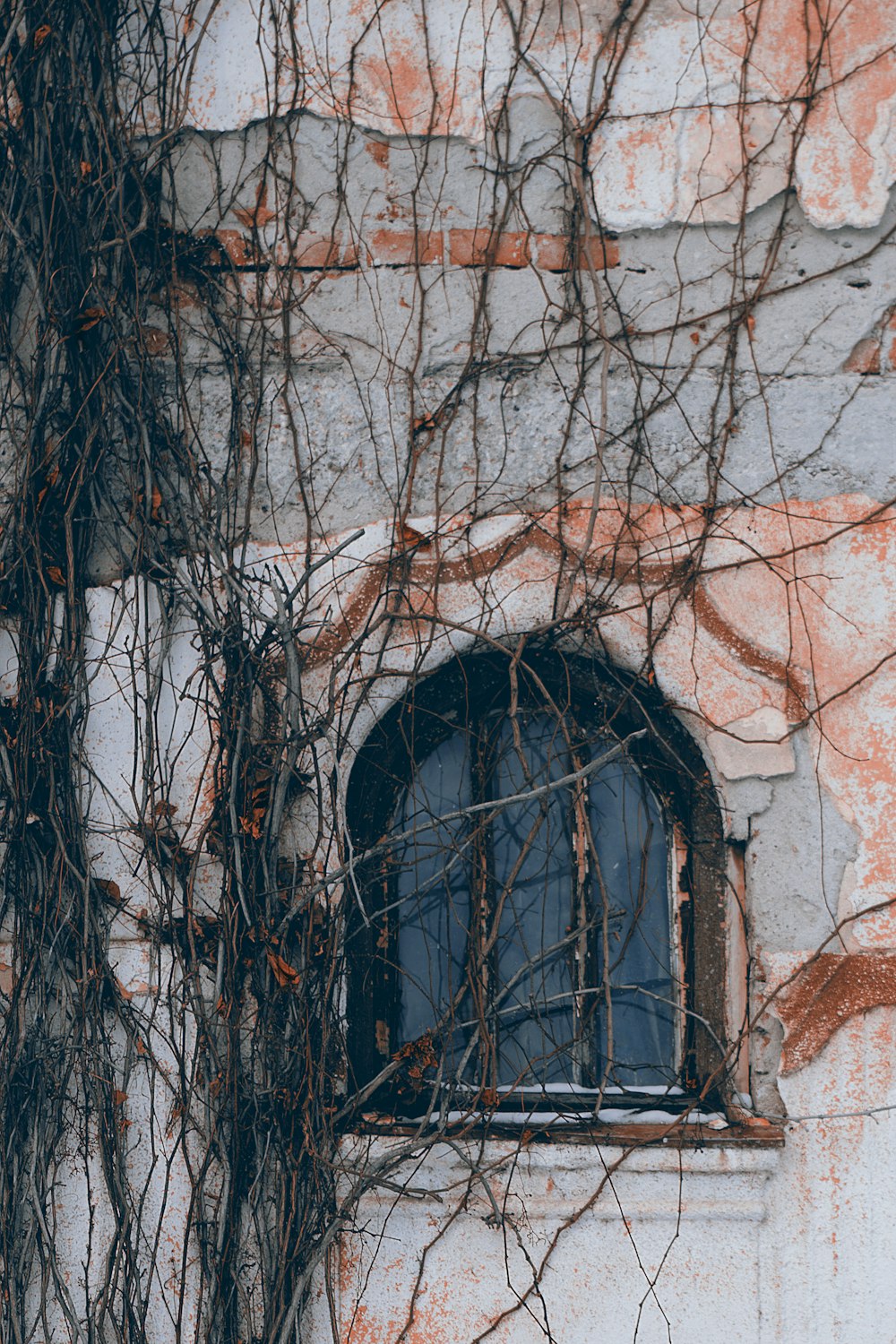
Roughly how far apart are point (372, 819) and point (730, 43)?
2.16 metres

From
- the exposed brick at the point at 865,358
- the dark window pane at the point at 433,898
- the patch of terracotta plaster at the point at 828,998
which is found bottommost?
the patch of terracotta plaster at the point at 828,998

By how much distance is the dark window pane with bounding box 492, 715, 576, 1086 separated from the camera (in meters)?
2.68

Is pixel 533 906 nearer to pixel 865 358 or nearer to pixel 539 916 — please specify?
pixel 539 916

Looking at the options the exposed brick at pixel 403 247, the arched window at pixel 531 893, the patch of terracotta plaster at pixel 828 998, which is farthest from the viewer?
the exposed brick at pixel 403 247

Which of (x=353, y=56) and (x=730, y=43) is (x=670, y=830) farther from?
(x=353, y=56)

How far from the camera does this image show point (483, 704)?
9.16ft

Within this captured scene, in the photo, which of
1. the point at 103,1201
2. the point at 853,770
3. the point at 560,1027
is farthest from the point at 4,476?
the point at 853,770

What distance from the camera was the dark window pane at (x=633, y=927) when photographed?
8.75 ft

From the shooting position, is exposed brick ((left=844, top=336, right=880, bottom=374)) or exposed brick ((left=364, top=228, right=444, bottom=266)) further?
exposed brick ((left=364, top=228, right=444, bottom=266))

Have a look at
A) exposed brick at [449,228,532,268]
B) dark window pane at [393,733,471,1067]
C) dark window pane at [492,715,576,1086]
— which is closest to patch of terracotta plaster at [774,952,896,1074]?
dark window pane at [492,715,576,1086]

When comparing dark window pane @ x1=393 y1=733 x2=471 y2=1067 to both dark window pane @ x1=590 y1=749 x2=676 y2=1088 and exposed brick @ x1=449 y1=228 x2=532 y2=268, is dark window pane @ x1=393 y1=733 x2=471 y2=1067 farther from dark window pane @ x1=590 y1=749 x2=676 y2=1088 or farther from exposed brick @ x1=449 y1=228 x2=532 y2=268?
exposed brick @ x1=449 y1=228 x2=532 y2=268

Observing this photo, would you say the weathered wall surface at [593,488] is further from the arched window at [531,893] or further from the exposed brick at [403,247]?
the arched window at [531,893]

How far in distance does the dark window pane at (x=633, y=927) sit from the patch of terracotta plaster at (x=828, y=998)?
0.29 meters

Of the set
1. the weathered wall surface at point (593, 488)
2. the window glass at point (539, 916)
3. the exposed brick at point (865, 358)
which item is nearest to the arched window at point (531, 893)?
the window glass at point (539, 916)
